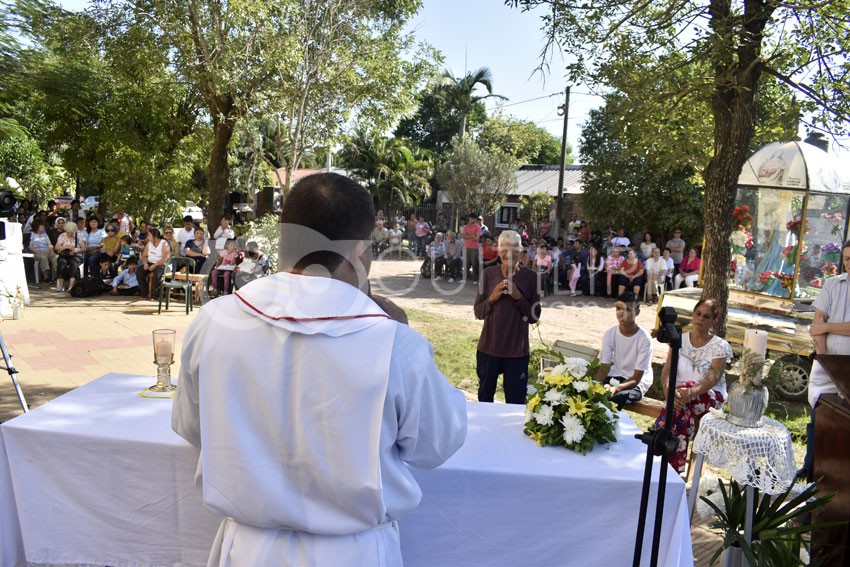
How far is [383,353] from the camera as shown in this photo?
5.22 feet

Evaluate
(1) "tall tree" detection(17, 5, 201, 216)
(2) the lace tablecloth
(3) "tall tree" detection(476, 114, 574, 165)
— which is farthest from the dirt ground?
(3) "tall tree" detection(476, 114, 574, 165)

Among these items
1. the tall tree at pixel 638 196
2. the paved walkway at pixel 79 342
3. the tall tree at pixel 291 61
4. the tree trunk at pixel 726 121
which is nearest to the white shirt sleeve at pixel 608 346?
the paved walkway at pixel 79 342

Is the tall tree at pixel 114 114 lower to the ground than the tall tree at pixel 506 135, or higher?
lower

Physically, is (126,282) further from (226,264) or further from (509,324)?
(509,324)

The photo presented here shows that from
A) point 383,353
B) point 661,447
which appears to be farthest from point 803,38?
point 383,353

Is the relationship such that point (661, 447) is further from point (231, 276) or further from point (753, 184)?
point (231, 276)

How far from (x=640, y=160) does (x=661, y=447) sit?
63.0 feet

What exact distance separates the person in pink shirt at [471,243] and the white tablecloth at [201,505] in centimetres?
1400

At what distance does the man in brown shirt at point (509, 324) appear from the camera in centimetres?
503

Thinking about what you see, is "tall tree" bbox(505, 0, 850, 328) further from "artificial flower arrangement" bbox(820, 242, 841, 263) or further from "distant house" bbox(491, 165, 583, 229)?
"distant house" bbox(491, 165, 583, 229)

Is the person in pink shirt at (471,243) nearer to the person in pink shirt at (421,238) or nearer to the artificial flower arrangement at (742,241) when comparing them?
the person in pink shirt at (421,238)

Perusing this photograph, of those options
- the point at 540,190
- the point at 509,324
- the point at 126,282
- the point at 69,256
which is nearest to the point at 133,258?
the point at 126,282

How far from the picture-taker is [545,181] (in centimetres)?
3391

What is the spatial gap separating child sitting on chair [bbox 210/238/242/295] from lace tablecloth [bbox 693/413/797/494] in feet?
33.1
